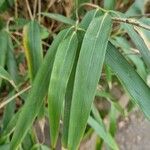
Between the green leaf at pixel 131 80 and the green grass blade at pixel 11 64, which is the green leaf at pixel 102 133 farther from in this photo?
the green leaf at pixel 131 80

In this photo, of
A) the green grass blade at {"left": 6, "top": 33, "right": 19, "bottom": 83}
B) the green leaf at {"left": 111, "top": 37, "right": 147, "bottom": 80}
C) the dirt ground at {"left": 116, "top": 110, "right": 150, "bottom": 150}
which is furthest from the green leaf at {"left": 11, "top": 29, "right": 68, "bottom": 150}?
the dirt ground at {"left": 116, "top": 110, "right": 150, "bottom": 150}

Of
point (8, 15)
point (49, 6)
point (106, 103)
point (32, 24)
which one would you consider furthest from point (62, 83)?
point (106, 103)

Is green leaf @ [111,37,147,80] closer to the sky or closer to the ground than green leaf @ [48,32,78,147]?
closer to the ground

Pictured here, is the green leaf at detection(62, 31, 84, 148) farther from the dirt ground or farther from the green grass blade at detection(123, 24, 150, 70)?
the dirt ground

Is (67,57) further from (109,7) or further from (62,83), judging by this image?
(109,7)

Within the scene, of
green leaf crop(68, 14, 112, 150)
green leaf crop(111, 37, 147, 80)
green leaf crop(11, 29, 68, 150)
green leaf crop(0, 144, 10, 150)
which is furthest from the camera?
green leaf crop(111, 37, 147, 80)

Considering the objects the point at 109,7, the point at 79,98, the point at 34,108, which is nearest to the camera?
the point at 79,98

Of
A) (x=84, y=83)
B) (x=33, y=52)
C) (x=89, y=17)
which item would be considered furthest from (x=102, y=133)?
(x=84, y=83)
